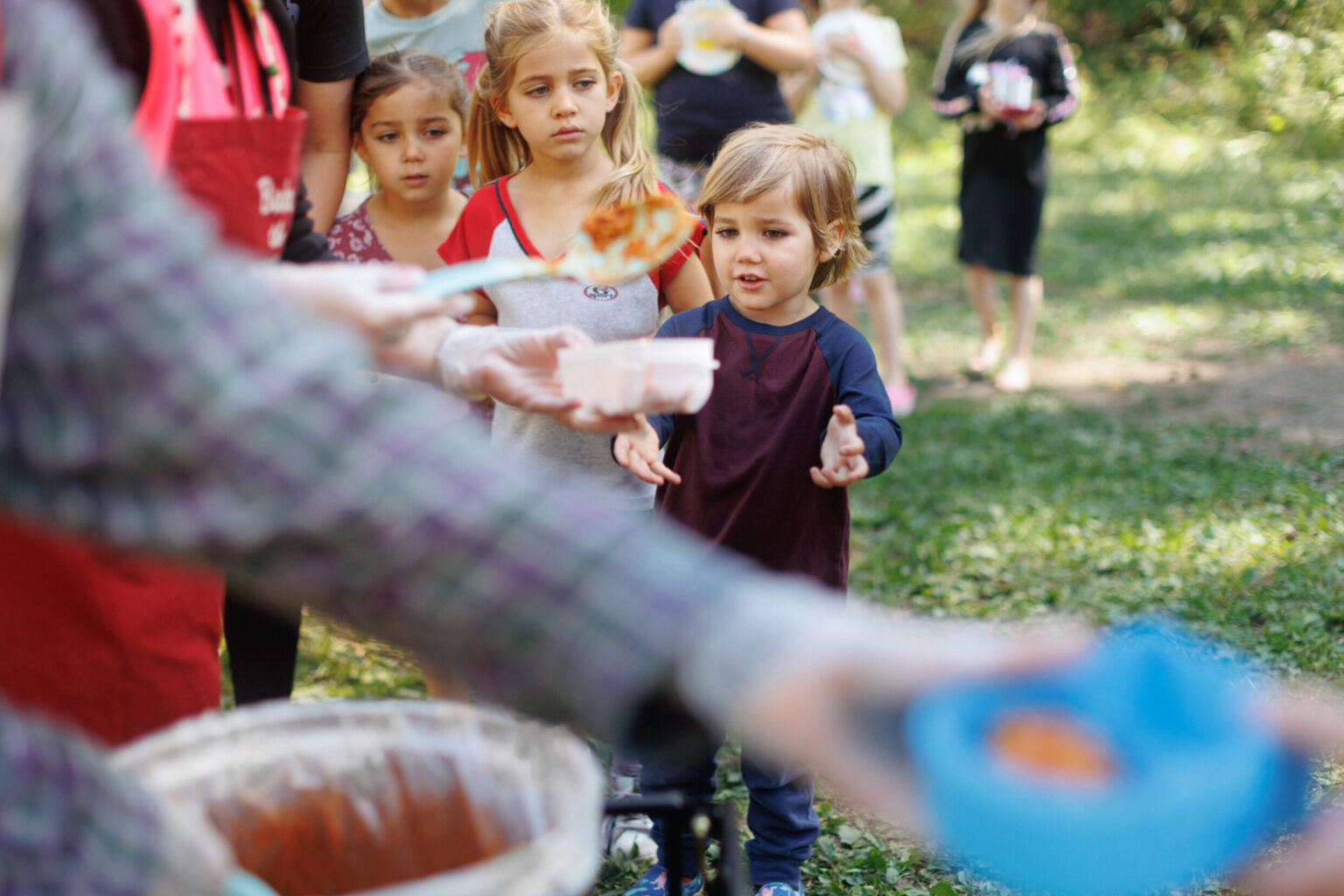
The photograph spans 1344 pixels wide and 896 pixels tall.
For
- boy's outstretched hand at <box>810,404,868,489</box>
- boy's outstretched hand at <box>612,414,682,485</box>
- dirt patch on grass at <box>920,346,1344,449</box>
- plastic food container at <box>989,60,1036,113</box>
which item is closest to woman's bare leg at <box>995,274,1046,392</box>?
dirt patch on grass at <box>920,346,1344,449</box>

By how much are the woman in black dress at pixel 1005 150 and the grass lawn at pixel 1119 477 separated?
350mm

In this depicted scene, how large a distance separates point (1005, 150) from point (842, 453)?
422 centimetres

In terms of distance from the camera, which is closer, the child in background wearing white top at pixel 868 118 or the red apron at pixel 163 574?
the red apron at pixel 163 574

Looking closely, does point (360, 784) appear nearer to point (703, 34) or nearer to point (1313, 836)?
point (1313, 836)

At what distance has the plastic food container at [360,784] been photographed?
3.96 ft

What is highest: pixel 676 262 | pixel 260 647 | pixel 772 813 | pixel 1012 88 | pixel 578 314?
pixel 1012 88

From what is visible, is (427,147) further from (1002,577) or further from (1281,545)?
(1281,545)

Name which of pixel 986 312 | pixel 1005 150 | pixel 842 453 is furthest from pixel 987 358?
pixel 842 453

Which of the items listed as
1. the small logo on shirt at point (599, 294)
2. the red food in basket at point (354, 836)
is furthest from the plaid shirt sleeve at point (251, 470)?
the small logo on shirt at point (599, 294)

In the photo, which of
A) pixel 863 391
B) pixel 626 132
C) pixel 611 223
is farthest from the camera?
pixel 626 132

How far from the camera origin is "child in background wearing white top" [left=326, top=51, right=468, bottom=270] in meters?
2.67

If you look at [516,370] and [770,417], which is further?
[770,417]

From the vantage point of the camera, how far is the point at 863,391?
6.81 ft

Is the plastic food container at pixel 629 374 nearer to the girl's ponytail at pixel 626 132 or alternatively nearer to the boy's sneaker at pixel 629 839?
the girl's ponytail at pixel 626 132
